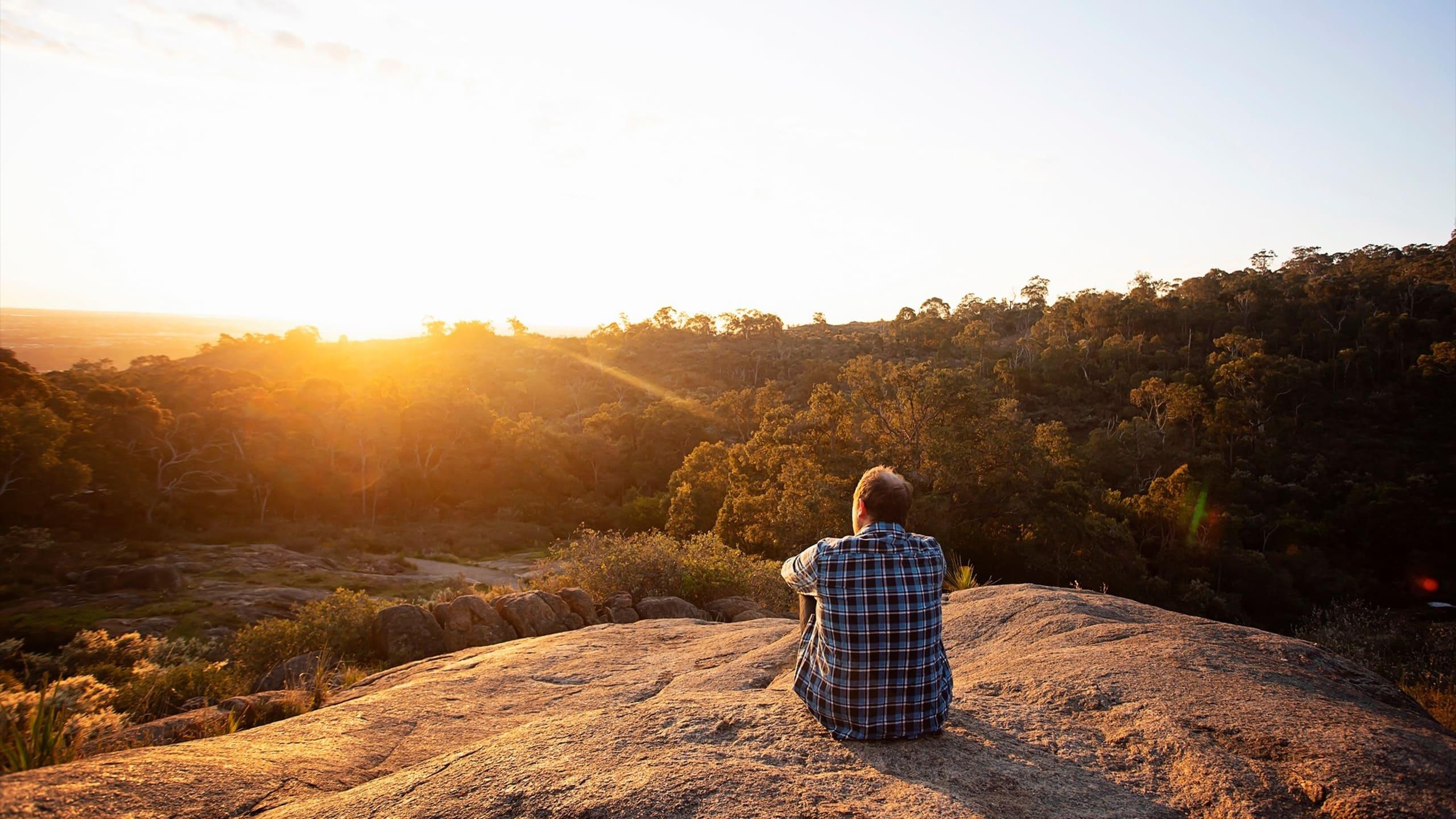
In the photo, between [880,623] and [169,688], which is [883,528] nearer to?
[880,623]

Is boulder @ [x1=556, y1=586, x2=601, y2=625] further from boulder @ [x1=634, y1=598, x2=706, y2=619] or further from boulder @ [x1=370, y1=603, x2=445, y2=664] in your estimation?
boulder @ [x1=370, y1=603, x2=445, y2=664]

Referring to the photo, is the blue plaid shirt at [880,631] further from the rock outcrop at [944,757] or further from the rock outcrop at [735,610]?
the rock outcrop at [735,610]

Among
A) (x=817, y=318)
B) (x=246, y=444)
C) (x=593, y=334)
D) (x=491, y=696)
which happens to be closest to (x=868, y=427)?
(x=491, y=696)

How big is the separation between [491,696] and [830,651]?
4.34 metres

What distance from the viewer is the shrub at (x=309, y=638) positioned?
443 inches

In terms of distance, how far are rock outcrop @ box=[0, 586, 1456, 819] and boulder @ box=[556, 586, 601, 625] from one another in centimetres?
666

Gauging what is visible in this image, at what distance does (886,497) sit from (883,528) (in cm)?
16

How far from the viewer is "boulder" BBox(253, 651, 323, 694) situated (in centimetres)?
905

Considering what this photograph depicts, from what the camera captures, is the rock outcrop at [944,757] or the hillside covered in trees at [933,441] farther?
the hillside covered in trees at [933,441]

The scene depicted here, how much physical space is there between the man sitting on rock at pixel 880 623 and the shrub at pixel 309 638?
9758mm

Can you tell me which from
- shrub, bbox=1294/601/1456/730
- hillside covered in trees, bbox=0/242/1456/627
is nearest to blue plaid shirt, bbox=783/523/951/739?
shrub, bbox=1294/601/1456/730

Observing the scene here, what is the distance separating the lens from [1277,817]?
9.75 ft

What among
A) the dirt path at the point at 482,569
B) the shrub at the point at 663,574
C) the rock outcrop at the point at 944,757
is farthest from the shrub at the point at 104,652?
the dirt path at the point at 482,569

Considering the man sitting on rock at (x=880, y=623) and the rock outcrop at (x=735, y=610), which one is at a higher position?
the man sitting on rock at (x=880, y=623)
